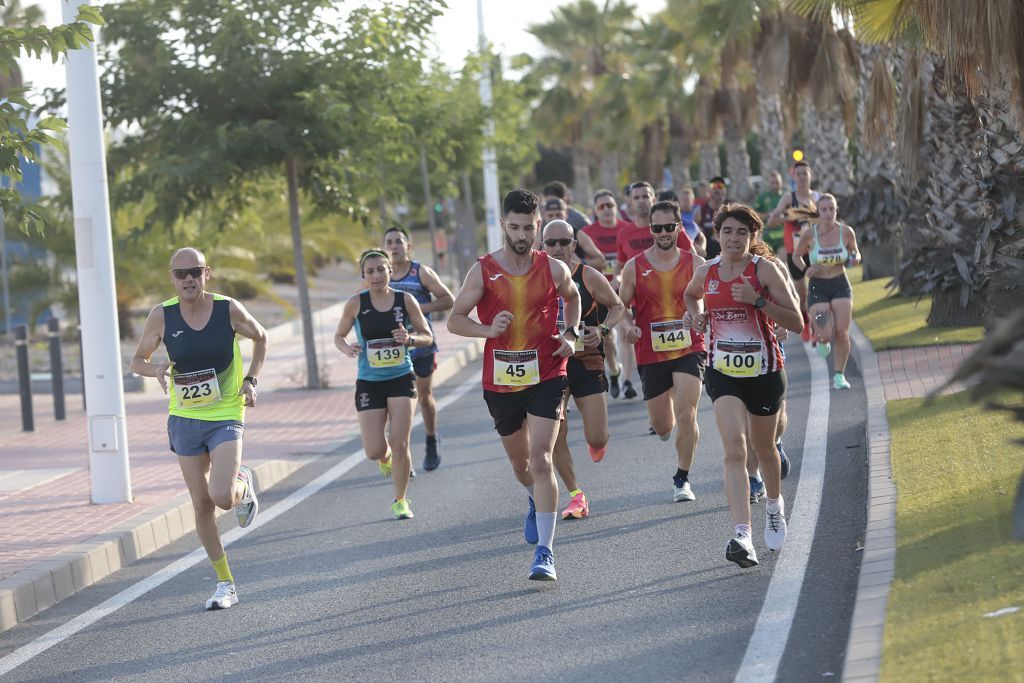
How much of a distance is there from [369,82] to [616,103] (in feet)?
123

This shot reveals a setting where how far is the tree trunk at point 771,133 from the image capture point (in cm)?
4244

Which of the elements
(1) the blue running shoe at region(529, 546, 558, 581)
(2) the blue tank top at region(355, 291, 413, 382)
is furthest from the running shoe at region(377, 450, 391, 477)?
(1) the blue running shoe at region(529, 546, 558, 581)

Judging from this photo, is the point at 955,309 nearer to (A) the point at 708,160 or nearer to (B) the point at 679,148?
(A) the point at 708,160

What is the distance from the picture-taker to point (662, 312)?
10.1m

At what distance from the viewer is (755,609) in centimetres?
705

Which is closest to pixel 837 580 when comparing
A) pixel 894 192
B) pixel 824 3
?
pixel 824 3

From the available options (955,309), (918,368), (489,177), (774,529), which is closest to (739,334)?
(774,529)

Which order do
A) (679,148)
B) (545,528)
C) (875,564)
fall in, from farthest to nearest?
(679,148) < (545,528) < (875,564)

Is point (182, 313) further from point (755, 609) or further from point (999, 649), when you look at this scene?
point (999, 649)

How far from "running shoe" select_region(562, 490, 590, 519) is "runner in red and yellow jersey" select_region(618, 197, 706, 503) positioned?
619 millimetres

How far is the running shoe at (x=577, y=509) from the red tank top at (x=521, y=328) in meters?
1.72

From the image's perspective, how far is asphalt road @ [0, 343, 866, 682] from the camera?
6.57 metres

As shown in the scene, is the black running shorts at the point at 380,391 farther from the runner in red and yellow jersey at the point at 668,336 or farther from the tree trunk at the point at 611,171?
the tree trunk at the point at 611,171

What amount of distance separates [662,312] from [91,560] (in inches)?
152
